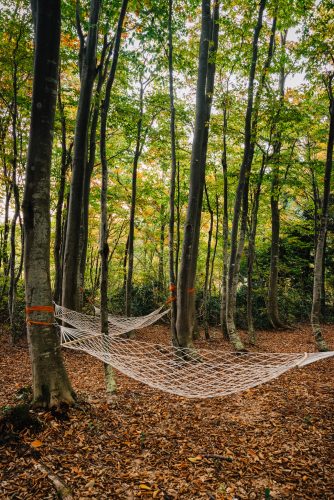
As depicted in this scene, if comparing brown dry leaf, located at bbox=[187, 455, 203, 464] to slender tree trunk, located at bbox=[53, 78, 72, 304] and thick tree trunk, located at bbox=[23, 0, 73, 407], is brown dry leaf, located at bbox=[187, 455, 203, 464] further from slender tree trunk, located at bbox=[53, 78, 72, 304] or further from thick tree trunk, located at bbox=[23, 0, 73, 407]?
slender tree trunk, located at bbox=[53, 78, 72, 304]

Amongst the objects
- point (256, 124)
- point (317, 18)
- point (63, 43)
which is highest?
point (63, 43)

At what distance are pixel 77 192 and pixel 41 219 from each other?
270 cm

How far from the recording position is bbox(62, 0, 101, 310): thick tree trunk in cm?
493

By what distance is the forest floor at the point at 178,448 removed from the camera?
1.84 m

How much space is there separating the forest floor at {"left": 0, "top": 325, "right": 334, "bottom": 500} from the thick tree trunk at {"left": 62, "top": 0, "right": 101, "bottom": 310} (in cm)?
214

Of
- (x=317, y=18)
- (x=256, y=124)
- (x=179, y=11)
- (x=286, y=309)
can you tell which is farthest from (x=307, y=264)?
(x=179, y=11)

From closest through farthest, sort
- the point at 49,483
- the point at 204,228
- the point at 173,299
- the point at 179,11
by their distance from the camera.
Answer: the point at 49,483, the point at 173,299, the point at 179,11, the point at 204,228

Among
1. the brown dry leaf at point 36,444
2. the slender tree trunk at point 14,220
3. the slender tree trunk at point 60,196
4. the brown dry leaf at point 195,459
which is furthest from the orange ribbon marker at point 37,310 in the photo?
the slender tree trunk at point 60,196

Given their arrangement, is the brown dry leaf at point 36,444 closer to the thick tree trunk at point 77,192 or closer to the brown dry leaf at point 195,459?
the brown dry leaf at point 195,459

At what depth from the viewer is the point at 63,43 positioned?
232 inches

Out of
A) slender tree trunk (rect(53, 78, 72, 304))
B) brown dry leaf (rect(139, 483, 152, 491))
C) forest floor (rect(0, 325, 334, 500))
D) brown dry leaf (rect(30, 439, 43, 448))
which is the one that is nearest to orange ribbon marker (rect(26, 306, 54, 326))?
forest floor (rect(0, 325, 334, 500))

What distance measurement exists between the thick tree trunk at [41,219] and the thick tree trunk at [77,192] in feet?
8.38

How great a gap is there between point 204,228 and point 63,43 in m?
8.07

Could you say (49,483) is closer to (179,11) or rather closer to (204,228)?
(179,11)
